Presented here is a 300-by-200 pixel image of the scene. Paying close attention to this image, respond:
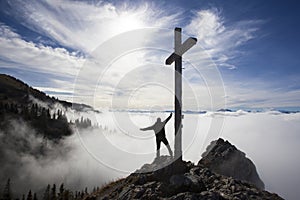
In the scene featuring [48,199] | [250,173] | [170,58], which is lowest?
[48,199]

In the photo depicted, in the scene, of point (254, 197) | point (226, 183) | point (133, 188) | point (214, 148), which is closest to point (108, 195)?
point (133, 188)

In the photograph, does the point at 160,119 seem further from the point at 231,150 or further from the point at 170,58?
the point at 231,150

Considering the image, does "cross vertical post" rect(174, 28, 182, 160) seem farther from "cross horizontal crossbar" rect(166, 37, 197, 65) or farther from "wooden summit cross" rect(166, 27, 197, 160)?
"cross horizontal crossbar" rect(166, 37, 197, 65)

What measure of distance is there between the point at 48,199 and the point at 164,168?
159100 mm

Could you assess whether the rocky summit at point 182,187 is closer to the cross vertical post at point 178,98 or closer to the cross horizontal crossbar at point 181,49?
the cross vertical post at point 178,98

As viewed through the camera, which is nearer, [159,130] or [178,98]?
[178,98]

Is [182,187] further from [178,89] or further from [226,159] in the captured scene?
[226,159]

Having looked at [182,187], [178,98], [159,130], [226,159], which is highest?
[178,98]

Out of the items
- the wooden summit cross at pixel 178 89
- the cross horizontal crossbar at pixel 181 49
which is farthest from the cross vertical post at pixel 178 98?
the cross horizontal crossbar at pixel 181 49

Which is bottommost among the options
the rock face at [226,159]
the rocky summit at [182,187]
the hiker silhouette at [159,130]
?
the rock face at [226,159]

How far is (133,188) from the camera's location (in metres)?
12.6

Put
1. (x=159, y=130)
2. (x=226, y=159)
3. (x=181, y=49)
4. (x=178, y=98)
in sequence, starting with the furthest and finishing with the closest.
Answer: (x=226, y=159) < (x=159, y=130) < (x=178, y=98) < (x=181, y=49)

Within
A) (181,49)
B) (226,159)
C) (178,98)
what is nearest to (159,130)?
(178,98)

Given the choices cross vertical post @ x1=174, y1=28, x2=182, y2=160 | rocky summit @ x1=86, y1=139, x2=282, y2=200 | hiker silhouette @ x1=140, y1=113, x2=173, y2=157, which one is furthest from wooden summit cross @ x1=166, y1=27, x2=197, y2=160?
hiker silhouette @ x1=140, y1=113, x2=173, y2=157
